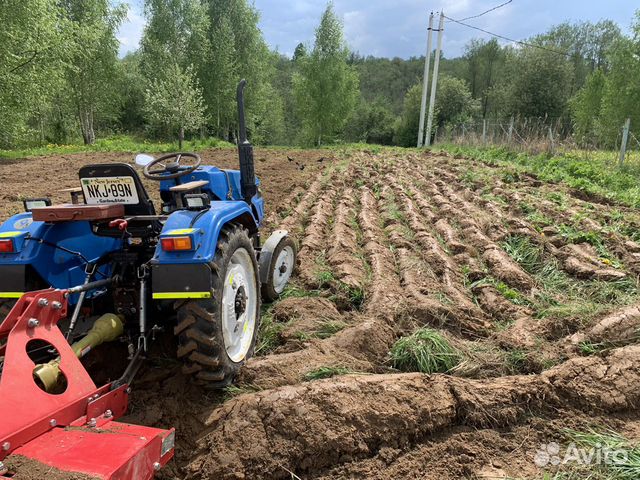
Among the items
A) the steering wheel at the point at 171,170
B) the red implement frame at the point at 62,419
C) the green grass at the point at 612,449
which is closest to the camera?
the red implement frame at the point at 62,419

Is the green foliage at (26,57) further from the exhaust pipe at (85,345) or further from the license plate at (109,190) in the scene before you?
the exhaust pipe at (85,345)

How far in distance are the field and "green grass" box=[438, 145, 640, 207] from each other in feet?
9.01

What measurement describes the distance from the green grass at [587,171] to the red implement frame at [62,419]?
8.55 metres

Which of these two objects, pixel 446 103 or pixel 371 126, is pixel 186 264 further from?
pixel 371 126

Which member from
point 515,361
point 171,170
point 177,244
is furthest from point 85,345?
point 515,361

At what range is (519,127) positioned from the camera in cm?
1820

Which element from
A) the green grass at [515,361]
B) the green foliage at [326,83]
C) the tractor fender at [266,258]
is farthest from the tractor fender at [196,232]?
the green foliage at [326,83]

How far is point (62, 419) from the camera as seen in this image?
180 centimetres

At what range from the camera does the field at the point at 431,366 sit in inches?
90.1

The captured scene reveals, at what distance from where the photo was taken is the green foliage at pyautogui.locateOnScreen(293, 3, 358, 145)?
95.8 ft

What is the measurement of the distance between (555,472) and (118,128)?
37967 mm

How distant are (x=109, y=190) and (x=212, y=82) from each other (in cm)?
2857

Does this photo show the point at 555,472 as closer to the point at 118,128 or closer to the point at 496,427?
the point at 496,427

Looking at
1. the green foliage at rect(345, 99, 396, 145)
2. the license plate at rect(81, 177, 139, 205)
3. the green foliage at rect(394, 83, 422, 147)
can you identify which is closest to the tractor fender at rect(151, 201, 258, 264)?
the license plate at rect(81, 177, 139, 205)
